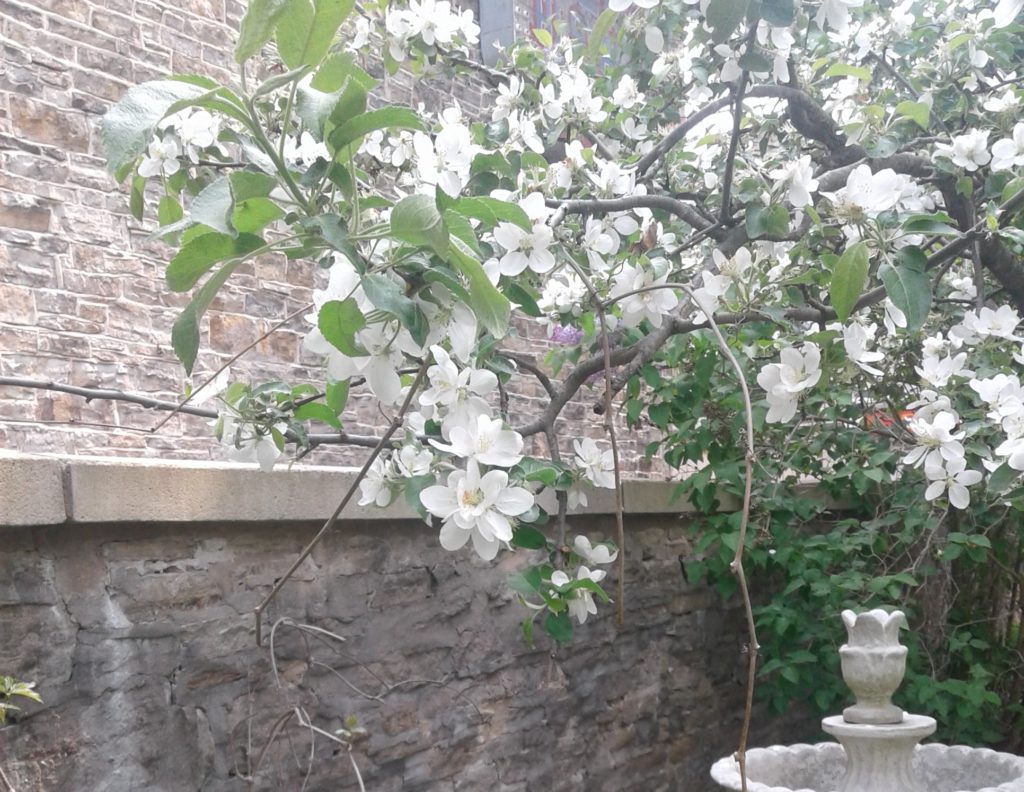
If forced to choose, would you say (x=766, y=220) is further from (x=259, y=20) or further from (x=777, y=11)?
(x=259, y=20)

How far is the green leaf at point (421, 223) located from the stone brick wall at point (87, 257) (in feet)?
11.6

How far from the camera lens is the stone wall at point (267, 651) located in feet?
7.06

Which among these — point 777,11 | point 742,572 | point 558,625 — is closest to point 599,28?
point 777,11

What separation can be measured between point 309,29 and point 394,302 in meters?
0.29

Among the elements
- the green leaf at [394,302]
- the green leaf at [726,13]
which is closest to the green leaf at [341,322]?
the green leaf at [394,302]

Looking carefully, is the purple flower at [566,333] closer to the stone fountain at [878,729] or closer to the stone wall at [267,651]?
the stone wall at [267,651]

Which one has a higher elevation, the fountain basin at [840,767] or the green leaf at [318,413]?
the green leaf at [318,413]

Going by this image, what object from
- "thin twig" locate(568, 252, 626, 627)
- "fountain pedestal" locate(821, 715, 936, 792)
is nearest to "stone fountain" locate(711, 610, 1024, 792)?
"fountain pedestal" locate(821, 715, 936, 792)

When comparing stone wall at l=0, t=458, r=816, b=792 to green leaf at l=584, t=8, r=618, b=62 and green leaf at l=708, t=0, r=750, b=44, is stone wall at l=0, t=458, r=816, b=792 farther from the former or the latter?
green leaf at l=708, t=0, r=750, b=44

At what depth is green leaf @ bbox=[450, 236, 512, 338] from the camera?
1149mm

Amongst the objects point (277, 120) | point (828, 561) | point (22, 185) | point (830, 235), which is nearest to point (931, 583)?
point (828, 561)

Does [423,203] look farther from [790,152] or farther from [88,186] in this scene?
[88,186]

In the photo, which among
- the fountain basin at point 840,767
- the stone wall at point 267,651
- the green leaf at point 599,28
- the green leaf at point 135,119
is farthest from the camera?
the fountain basin at point 840,767

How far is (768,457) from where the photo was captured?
Result: 154 inches
